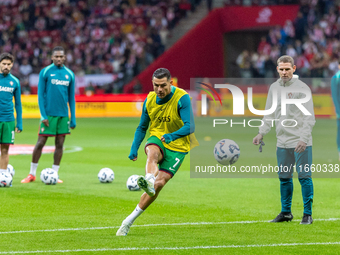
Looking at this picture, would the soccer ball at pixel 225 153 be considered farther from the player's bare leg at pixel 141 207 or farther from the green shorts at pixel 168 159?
the player's bare leg at pixel 141 207

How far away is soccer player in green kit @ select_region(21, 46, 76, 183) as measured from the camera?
12164mm

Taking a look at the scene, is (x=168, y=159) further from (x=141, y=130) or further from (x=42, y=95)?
(x=42, y=95)

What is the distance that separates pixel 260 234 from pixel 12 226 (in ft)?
10.3

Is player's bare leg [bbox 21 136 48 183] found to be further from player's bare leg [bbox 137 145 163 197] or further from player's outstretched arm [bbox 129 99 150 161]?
player's bare leg [bbox 137 145 163 197]

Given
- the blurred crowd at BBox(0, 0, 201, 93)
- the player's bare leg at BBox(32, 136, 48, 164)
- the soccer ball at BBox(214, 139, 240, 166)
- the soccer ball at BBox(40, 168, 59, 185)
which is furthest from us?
the blurred crowd at BBox(0, 0, 201, 93)

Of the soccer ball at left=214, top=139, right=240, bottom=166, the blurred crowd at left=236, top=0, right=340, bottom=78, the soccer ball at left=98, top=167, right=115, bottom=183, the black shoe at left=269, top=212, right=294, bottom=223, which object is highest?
the blurred crowd at left=236, top=0, right=340, bottom=78

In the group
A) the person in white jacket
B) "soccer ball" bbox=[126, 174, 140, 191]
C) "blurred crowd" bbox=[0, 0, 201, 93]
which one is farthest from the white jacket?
"blurred crowd" bbox=[0, 0, 201, 93]

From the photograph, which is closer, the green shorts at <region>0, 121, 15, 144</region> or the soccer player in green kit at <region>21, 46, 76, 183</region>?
the green shorts at <region>0, 121, 15, 144</region>

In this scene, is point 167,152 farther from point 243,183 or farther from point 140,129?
point 243,183

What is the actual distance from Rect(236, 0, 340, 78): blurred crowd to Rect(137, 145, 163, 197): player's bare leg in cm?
2525

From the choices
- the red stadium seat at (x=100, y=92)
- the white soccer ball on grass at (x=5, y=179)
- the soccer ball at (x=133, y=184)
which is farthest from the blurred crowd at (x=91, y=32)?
the soccer ball at (x=133, y=184)

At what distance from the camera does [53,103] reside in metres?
12.2

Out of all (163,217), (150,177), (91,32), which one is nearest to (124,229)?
(150,177)

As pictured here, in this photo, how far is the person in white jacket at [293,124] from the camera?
7941mm
